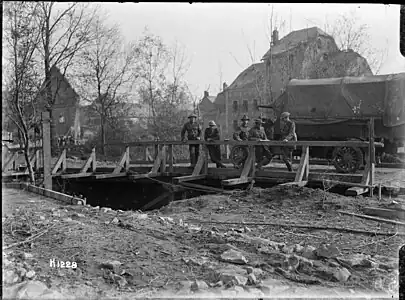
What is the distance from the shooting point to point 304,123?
1337cm

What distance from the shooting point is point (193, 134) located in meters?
11.4

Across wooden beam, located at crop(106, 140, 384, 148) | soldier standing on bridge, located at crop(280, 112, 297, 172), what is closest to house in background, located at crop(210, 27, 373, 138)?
wooden beam, located at crop(106, 140, 384, 148)

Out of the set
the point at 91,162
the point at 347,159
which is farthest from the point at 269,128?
the point at 91,162

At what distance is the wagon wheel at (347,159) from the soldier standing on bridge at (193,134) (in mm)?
3572

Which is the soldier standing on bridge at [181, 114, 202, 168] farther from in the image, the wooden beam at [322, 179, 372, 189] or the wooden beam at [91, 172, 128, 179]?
the wooden beam at [322, 179, 372, 189]

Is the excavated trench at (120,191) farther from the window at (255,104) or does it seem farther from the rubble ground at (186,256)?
the rubble ground at (186,256)

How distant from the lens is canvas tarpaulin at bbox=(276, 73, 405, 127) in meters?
12.5

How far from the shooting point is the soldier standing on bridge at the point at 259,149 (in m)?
10.7

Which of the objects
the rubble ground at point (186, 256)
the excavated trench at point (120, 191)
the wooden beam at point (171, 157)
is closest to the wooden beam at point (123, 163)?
the excavated trench at point (120, 191)

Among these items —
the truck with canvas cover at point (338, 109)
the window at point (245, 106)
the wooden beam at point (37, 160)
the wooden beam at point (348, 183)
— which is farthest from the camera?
the wooden beam at point (37, 160)

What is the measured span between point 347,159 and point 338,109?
7.43 ft

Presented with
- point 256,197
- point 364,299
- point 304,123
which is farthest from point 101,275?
point 304,123

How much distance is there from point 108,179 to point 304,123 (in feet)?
19.4

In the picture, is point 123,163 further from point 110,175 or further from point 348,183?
point 348,183
